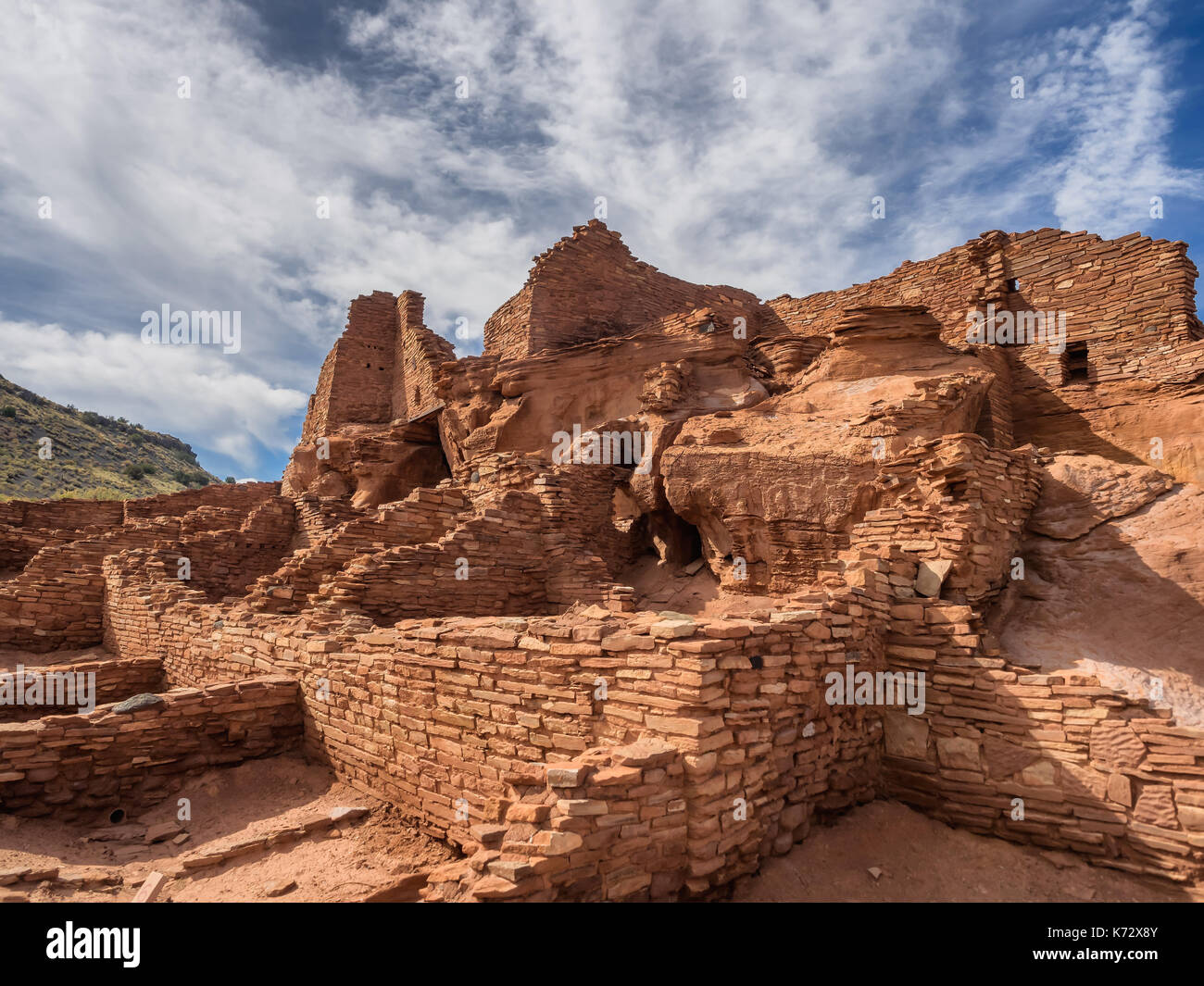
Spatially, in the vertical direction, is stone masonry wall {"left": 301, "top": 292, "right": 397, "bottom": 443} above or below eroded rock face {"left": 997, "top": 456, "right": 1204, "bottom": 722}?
above

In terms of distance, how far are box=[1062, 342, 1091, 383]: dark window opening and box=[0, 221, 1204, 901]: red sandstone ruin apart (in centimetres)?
9

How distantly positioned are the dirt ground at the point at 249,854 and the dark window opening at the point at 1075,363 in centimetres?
1550

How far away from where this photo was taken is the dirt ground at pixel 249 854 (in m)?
5.06

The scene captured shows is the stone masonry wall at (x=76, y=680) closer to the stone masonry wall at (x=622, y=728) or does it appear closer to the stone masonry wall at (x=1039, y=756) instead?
the stone masonry wall at (x=622, y=728)

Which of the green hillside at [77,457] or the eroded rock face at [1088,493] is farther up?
the green hillside at [77,457]

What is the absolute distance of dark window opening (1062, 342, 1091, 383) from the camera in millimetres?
13930

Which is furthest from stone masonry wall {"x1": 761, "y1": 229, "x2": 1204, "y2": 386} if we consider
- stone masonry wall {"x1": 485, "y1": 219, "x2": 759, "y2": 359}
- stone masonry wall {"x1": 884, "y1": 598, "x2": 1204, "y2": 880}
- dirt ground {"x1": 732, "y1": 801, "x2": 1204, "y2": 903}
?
dirt ground {"x1": 732, "y1": 801, "x2": 1204, "y2": 903}

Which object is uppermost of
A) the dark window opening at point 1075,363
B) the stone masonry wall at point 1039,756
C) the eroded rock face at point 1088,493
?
the dark window opening at point 1075,363

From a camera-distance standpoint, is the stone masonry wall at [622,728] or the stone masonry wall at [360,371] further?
the stone masonry wall at [360,371]

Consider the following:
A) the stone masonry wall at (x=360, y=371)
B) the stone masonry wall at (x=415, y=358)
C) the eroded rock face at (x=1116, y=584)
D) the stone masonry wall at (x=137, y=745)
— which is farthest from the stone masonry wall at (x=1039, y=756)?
the stone masonry wall at (x=360, y=371)

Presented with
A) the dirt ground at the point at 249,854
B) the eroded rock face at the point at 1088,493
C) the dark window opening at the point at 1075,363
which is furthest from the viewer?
the dark window opening at the point at 1075,363

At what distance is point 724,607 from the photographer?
9625mm

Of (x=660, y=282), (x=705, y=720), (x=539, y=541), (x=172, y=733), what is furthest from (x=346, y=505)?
(x=705, y=720)

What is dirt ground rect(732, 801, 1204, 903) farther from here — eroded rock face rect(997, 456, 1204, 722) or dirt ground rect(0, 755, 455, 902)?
dirt ground rect(0, 755, 455, 902)
